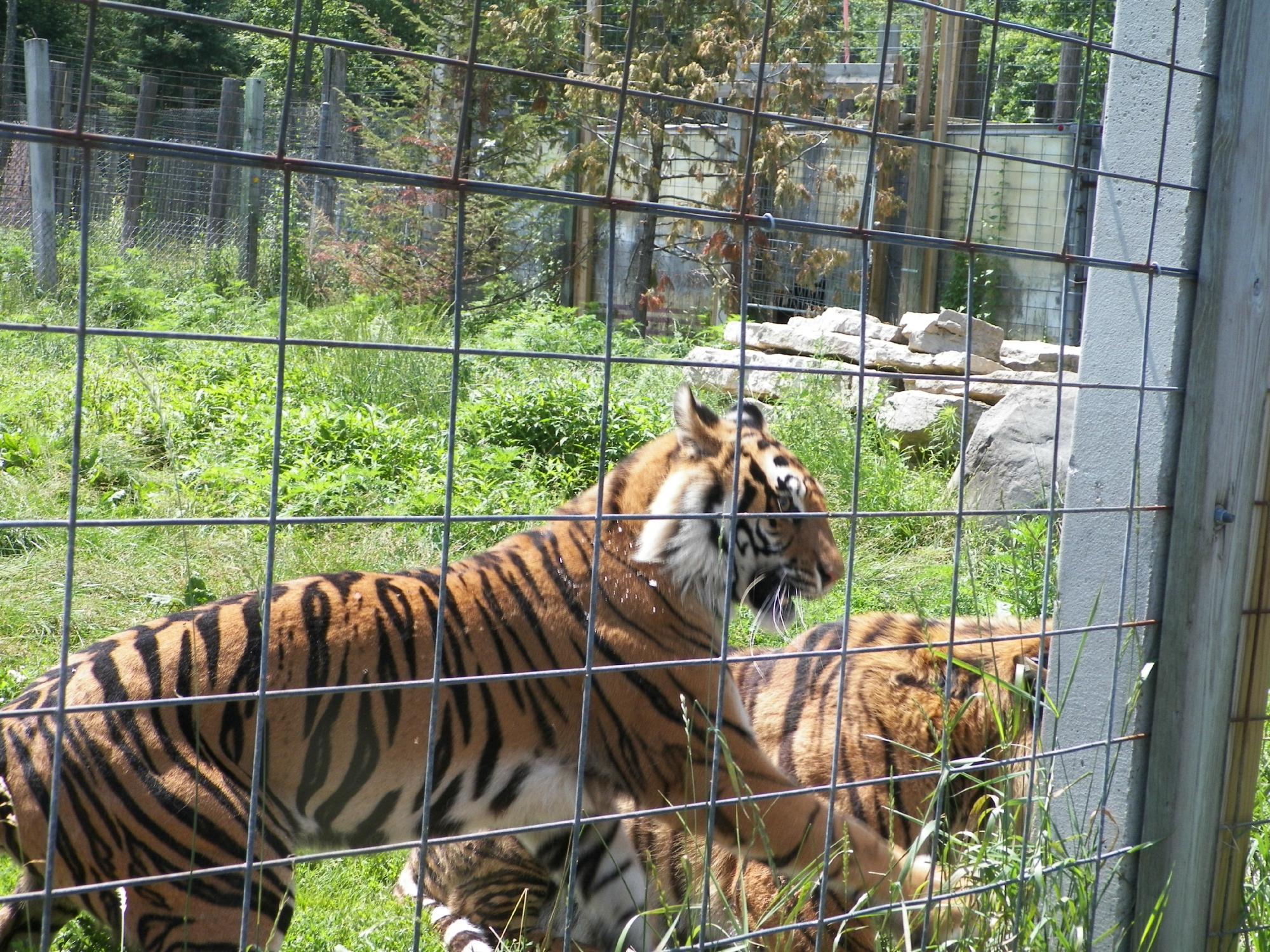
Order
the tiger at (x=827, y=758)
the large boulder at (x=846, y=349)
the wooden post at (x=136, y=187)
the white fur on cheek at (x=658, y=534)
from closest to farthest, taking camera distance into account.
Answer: the tiger at (x=827, y=758) → the white fur on cheek at (x=658, y=534) → the large boulder at (x=846, y=349) → the wooden post at (x=136, y=187)

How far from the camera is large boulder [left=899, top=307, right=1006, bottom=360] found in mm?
9094

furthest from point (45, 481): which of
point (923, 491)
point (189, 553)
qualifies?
point (923, 491)

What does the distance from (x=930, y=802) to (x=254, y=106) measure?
388 inches

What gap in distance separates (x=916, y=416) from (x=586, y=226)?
5.09 metres

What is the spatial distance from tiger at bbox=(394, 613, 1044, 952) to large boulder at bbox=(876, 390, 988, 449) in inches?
185

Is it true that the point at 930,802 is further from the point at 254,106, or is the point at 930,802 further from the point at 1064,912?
the point at 254,106

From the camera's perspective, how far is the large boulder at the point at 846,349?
8.78 meters

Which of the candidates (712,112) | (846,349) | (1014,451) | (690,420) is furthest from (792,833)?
(712,112)

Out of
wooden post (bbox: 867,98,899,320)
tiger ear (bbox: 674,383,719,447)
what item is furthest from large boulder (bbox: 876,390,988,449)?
tiger ear (bbox: 674,383,719,447)

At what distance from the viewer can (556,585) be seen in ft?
10.1

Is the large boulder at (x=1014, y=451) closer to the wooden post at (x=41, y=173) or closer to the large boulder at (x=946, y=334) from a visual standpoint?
the large boulder at (x=946, y=334)

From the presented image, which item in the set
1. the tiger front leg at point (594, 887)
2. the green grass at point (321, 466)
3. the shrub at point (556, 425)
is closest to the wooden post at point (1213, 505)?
the green grass at point (321, 466)

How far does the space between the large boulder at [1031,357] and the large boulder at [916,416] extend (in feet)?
3.91

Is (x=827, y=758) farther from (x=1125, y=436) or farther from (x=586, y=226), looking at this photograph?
(x=586, y=226)
